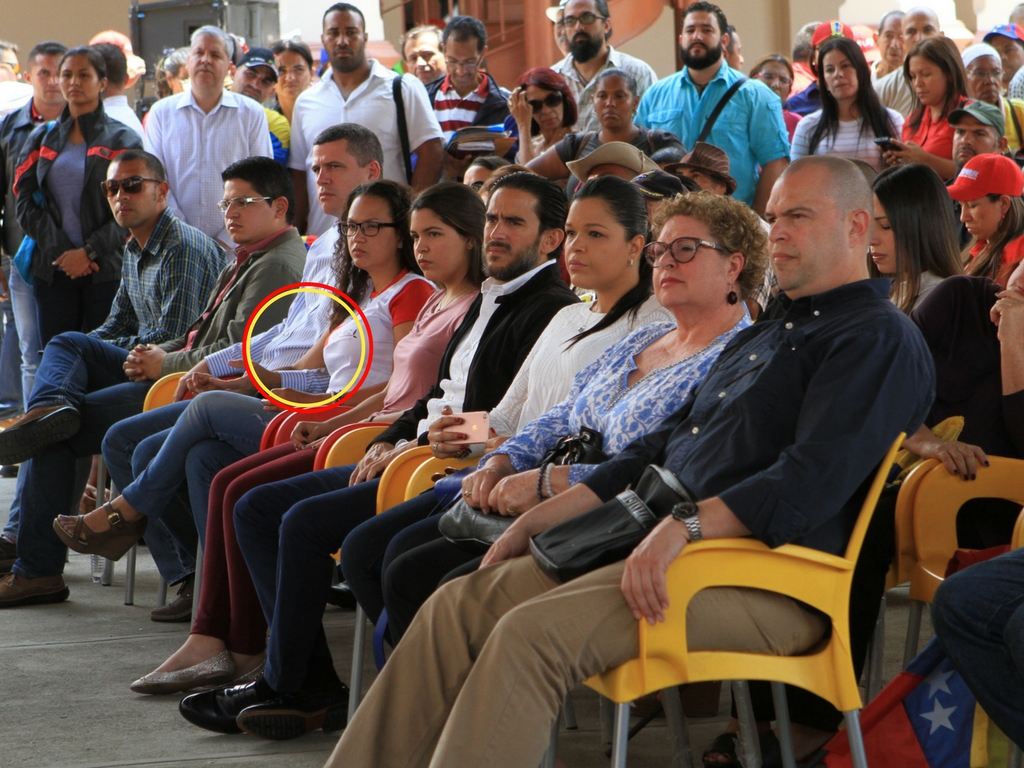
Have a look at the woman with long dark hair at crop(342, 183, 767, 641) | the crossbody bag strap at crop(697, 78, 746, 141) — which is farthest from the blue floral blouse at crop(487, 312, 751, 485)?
the crossbody bag strap at crop(697, 78, 746, 141)

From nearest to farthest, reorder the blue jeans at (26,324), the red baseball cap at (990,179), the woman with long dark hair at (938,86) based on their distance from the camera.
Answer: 1. the red baseball cap at (990,179)
2. the woman with long dark hair at (938,86)
3. the blue jeans at (26,324)

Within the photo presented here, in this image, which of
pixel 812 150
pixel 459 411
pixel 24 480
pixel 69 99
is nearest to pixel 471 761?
pixel 459 411

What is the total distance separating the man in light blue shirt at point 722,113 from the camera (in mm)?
5301

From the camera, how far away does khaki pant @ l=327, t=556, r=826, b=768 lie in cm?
196

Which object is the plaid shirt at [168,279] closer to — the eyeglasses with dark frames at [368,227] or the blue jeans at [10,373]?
the eyeglasses with dark frames at [368,227]

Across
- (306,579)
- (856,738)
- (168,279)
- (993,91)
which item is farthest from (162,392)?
(993,91)

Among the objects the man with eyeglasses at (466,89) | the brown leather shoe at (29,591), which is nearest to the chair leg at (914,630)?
the brown leather shoe at (29,591)

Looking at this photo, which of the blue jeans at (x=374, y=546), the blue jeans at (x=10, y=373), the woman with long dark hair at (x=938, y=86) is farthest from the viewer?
the blue jeans at (x=10, y=373)

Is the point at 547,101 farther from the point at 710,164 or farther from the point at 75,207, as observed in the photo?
the point at 75,207

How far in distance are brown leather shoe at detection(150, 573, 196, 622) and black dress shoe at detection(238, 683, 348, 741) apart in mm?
1151

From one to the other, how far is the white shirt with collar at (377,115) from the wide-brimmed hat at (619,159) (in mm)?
1571

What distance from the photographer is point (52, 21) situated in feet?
40.9

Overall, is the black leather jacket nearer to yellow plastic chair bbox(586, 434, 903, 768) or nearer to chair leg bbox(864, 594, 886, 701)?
chair leg bbox(864, 594, 886, 701)

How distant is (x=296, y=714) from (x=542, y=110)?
3.12 metres
